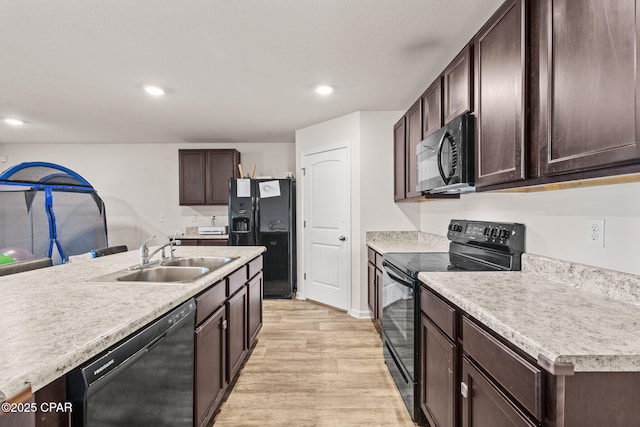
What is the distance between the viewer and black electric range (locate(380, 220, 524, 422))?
1.73m

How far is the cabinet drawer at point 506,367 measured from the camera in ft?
2.65

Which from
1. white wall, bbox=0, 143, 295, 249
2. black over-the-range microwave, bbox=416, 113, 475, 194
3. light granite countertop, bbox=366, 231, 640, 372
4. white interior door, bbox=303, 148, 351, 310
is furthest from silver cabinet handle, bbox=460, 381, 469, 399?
white wall, bbox=0, 143, 295, 249

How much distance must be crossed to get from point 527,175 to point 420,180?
112 cm

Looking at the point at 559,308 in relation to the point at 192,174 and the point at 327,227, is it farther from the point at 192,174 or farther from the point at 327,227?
the point at 192,174

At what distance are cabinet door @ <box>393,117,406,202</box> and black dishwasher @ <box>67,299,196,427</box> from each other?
2.28 m

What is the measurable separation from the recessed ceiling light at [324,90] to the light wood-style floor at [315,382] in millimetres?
2322

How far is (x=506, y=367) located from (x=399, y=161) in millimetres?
2449

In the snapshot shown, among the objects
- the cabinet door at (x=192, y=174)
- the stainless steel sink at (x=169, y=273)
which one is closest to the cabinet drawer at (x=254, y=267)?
the stainless steel sink at (x=169, y=273)

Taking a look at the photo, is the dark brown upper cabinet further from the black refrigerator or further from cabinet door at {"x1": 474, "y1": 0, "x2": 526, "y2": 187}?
cabinet door at {"x1": 474, "y1": 0, "x2": 526, "y2": 187}

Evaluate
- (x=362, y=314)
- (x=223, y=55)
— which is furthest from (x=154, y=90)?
(x=362, y=314)

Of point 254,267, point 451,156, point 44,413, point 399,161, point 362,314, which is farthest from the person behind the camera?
point 362,314

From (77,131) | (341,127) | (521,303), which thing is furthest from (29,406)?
(77,131)

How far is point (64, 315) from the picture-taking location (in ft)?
3.30

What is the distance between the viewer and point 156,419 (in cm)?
113
